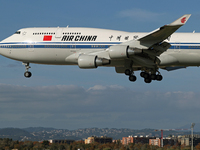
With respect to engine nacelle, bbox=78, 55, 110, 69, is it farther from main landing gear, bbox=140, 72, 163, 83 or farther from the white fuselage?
main landing gear, bbox=140, 72, 163, 83

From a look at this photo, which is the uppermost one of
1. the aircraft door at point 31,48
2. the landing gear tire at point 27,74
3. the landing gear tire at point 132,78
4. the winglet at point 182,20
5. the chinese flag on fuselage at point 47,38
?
the chinese flag on fuselage at point 47,38

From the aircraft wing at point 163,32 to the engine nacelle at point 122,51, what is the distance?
1.43 metres

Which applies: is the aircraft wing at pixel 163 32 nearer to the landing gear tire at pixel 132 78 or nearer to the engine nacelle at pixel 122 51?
the engine nacelle at pixel 122 51

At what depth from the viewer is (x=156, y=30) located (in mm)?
35000

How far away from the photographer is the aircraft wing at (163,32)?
110ft

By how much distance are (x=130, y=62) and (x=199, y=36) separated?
26.5 feet

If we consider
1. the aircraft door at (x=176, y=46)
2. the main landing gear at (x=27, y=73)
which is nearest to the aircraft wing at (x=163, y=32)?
the aircraft door at (x=176, y=46)

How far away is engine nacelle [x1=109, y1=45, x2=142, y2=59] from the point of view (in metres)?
36.4

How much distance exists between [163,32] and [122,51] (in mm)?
4325

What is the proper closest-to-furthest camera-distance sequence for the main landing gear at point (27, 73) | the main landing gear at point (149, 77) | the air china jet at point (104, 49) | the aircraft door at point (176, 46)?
the air china jet at point (104, 49)
the aircraft door at point (176, 46)
the main landing gear at point (149, 77)
the main landing gear at point (27, 73)

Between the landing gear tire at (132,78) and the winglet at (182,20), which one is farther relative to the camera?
the landing gear tire at (132,78)

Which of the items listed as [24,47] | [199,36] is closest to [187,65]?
[199,36]

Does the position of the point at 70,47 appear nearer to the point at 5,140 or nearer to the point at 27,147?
the point at 27,147

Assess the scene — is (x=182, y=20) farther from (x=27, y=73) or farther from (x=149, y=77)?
(x=27, y=73)
